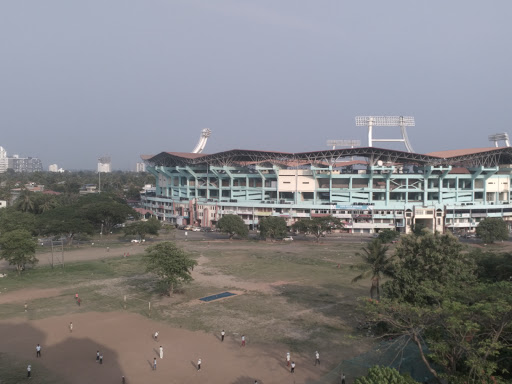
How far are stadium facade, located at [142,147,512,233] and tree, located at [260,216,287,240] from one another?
14.4 meters

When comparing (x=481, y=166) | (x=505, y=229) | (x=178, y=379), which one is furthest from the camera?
(x=481, y=166)

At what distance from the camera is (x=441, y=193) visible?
90625mm

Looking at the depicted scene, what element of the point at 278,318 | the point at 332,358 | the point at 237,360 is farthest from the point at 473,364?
the point at 278,318

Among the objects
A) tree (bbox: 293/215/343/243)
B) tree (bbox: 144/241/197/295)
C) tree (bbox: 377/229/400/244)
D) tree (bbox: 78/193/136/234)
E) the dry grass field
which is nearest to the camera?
the dry grass field

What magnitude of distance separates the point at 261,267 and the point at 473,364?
3860cm

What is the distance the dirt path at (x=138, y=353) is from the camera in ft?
79.6

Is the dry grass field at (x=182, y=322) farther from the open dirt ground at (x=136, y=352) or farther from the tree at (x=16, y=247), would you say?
the tree at (x=16, y=247)

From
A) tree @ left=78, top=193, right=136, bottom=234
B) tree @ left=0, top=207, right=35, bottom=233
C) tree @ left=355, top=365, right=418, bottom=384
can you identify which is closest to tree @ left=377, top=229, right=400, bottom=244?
tree @ left=78, top=193, right=136, bottom=234

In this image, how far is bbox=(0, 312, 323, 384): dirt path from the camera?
955 inches

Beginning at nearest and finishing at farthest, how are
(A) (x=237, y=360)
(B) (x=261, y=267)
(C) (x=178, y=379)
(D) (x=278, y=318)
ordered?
(C) (x=178, y=379) → (A) (x=237, y=360) → (D) (x=278, y=318) → (B) (x=261, y=267)

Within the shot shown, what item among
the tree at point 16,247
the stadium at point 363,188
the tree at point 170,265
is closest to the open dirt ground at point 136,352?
the tree at point 170,265

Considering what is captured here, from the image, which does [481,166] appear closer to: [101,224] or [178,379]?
[101,224]

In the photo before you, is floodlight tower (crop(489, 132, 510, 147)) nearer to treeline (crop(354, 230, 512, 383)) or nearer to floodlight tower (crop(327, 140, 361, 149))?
floodlight tower (crop(327, 140, 361, 149))

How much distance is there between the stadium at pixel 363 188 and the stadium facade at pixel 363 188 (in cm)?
20
